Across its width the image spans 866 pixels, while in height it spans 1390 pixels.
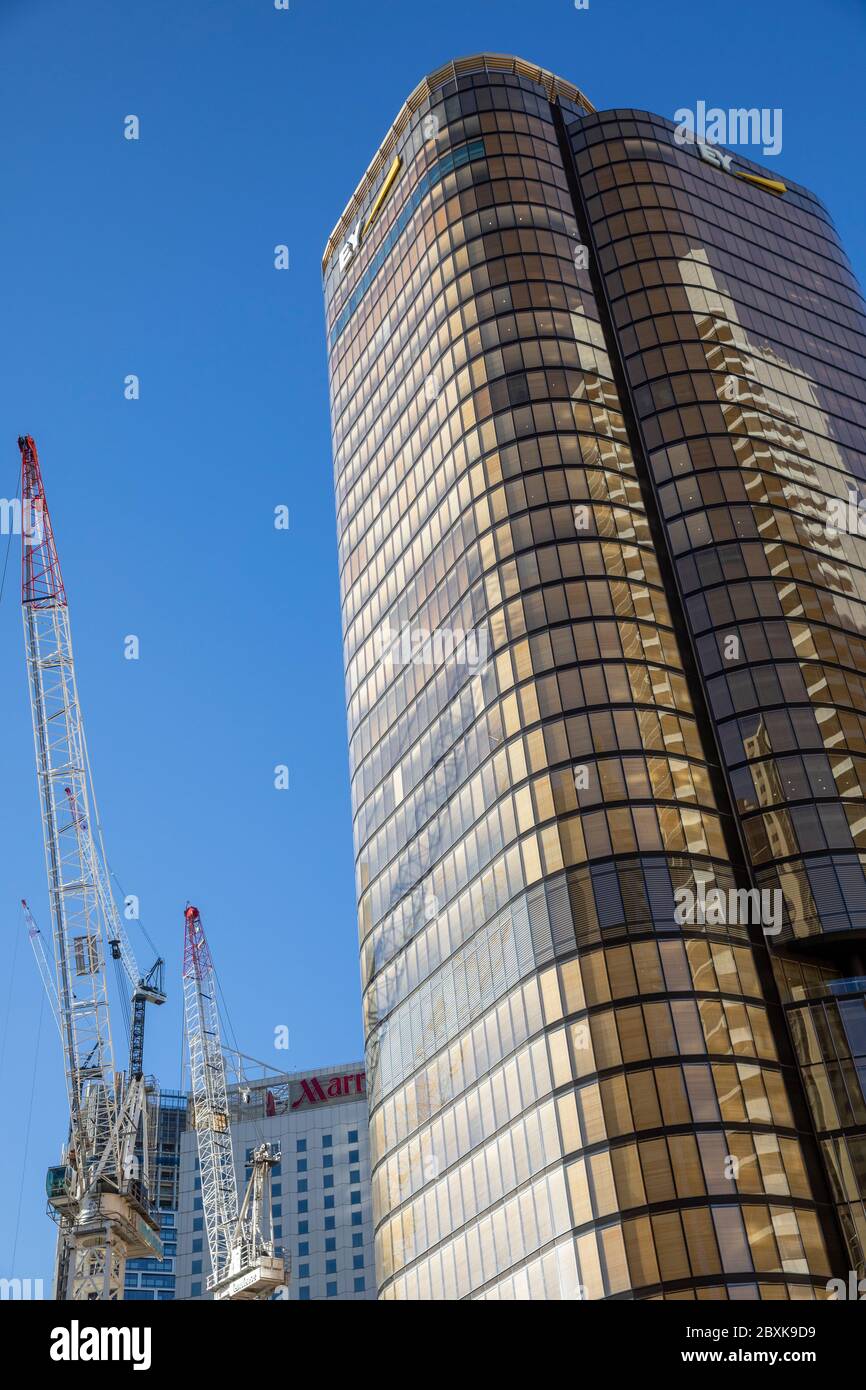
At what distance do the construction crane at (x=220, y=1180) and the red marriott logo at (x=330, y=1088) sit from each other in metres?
21.7

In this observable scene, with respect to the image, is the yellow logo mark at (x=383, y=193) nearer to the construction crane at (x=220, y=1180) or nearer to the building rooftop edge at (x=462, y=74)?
the building rooftop edge at (x=462, y=74)

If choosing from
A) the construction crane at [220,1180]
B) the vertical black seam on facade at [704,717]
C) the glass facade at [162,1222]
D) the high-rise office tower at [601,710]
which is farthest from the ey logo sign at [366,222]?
the glass facade at [162,1222]

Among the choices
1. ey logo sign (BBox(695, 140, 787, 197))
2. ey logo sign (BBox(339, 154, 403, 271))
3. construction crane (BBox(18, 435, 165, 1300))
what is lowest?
construction crane (BBox(18, 435, 165, 1300))

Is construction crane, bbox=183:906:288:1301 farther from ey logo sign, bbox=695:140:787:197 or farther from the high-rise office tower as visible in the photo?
ey logo sign, bbox=695:140:787:197

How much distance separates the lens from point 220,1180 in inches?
5266

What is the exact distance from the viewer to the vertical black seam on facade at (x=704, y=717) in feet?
209

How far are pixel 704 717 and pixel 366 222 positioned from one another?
65.9 meters

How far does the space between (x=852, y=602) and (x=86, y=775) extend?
185ft

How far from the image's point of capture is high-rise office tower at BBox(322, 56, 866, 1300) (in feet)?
210

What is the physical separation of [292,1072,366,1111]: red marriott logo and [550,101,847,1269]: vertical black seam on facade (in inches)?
4408

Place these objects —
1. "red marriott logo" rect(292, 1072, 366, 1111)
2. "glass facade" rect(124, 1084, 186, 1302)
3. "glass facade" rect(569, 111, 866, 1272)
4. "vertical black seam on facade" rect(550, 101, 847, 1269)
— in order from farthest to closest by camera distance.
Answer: "red marriott logo" rect(292, 1072, 366, 1111)
"glass facade" rect(124, 1084, 186, 1302)
"glass facade" rect(569, 111, 866, 1272)
"vertical black seam on facade" rect(550, 101, 847, 1269)

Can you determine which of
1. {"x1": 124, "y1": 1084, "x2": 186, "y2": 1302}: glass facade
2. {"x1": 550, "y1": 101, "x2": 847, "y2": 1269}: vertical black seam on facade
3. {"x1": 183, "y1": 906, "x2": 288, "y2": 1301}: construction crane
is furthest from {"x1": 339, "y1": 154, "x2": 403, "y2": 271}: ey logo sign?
{"x1": 124, "y1": 1084, "x2": 186, "y2": 1302}: glass facade

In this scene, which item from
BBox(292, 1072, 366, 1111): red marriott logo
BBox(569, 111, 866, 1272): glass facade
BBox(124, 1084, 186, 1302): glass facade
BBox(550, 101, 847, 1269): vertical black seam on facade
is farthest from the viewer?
BBox(292, 1072, 366, 1111): red marriott logo

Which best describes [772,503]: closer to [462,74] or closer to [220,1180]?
[462,74]
